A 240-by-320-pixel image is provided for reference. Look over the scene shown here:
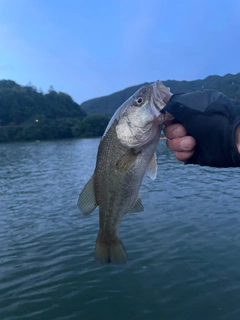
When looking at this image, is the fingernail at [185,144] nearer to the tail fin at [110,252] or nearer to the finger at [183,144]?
the finger at [183,144]

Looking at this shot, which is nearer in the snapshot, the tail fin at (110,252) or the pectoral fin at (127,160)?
the pectoral fin at (127,160)

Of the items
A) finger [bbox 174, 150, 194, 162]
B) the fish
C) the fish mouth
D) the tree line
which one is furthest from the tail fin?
the tree line

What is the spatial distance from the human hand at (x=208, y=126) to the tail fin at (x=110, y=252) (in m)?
1.61

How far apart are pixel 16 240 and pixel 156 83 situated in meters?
11.9

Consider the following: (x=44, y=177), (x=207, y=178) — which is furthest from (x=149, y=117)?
(x=44, y=177)

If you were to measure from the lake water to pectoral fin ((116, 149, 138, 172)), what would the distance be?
5.82 meters

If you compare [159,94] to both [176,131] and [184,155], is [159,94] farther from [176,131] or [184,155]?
[184,155]

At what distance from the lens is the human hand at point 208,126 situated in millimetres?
3107

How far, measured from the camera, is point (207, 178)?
81.5 feet

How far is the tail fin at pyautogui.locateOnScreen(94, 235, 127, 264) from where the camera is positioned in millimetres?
A: 4340

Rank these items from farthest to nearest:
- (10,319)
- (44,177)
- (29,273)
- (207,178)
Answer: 1. (44,177)
2. (207,178)
3. (29,273)
4. (10,319)

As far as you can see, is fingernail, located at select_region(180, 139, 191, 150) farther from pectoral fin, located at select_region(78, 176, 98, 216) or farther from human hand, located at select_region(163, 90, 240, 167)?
pectoral fin, located at select_region(78, 176, 98, 216)

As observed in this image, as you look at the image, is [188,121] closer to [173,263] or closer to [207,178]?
[173,263]

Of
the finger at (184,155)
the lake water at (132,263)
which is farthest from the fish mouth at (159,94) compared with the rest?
the lake water at (132,263)
